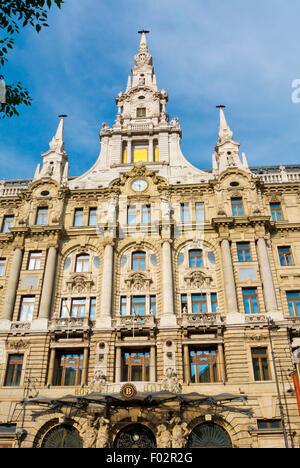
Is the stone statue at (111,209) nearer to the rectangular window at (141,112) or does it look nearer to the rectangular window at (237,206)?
the rectangular window at (237,206)

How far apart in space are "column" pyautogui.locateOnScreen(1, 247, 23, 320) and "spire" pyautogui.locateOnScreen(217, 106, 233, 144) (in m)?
25.5

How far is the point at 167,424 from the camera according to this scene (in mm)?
32344

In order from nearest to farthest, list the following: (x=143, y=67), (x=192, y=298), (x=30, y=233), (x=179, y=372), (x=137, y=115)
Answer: (x=179, y=372) < (x=192, y=298) < (x=30, y=233) < (x=137, y=115) < (x=143, y=67)

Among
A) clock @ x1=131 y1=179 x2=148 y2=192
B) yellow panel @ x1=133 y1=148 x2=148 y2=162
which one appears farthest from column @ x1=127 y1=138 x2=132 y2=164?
clock @ x1=131 y1=179 x2=148 y2=192

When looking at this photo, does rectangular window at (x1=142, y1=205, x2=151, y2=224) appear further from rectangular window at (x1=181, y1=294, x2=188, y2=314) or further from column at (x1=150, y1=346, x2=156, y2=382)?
column at (x1=150, y1=346, x2=156, y2=382)

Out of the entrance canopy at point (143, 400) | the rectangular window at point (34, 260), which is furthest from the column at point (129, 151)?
the entrance canopy at point (143, 400)

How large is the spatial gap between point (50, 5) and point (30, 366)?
2851 cm

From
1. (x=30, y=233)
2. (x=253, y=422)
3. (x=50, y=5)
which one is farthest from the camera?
(x=30, y=233)

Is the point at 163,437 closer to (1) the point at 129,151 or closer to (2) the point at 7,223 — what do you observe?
(2) the point at 7,223

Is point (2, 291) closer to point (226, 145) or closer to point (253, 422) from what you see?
point (253, 422)

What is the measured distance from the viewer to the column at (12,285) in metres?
38.3

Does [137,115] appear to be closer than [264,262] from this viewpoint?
No

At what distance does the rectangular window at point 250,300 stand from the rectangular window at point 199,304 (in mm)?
3632

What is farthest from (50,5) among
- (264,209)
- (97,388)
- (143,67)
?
(143,67)
